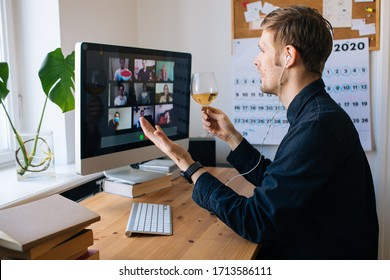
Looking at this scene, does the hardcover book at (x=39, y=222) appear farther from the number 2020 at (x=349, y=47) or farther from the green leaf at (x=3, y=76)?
the number 2020 at (x=349, y=47)

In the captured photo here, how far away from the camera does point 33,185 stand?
1.54m

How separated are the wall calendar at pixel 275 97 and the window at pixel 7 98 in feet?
3.75

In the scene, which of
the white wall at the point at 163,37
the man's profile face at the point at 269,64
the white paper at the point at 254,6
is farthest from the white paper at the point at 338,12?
the man's profile face at the point at 269,64

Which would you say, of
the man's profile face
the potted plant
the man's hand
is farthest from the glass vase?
the man's profile face

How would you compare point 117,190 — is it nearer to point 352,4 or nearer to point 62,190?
point 62,190

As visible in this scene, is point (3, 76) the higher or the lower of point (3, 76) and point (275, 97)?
the higher

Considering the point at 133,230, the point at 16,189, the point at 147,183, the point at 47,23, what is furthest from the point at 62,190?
the point at 47,23

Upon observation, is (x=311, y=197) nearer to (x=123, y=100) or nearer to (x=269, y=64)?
(x=269, y=64)

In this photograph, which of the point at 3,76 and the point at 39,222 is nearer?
the point at 39,222

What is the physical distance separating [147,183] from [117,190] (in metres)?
0.13

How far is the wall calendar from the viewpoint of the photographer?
1962 millimetres

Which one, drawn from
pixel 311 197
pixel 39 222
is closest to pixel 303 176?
pixel 311 197

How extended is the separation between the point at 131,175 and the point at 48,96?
1.51ft

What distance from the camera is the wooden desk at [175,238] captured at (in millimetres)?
1081
